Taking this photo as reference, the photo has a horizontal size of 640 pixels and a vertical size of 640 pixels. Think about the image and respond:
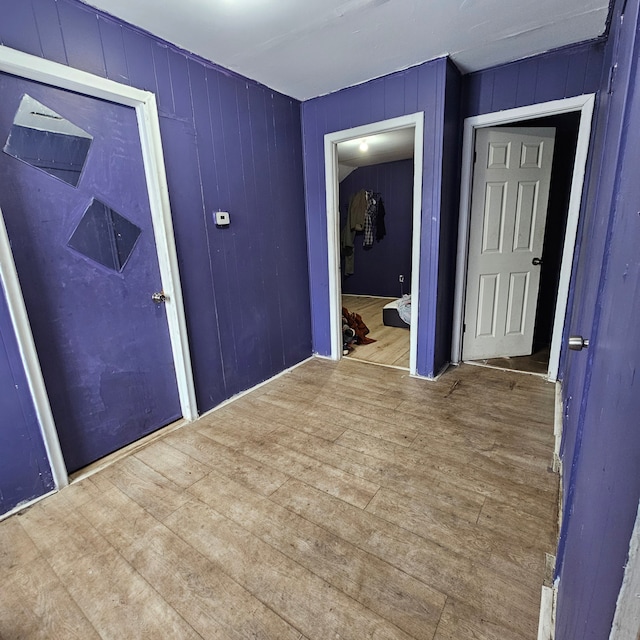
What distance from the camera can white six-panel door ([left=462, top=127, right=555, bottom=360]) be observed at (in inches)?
109

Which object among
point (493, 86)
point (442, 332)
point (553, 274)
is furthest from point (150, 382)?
point (553, 274)

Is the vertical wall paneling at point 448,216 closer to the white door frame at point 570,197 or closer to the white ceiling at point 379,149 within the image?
the white door frame at point 570,197

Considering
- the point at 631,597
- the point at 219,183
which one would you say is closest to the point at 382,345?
the point at 219,183

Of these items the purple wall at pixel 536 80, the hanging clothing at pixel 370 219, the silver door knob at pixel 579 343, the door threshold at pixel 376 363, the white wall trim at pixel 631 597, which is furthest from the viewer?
the hanging clothing at pixel 370 219

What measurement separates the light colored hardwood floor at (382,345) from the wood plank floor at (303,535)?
100 cm

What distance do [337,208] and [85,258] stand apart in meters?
1.97

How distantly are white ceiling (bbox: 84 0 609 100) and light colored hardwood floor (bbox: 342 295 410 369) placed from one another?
2.32 metres

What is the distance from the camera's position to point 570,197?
2447 mm

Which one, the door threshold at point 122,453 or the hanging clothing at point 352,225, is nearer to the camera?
the door threshold at point 122,453

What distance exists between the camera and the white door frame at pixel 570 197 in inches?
92.2

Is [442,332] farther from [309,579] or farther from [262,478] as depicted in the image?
[309,579]

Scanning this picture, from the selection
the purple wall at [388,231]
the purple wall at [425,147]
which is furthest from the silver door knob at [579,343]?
the purple wall at [388,231]

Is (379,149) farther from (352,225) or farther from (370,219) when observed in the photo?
(352,225)

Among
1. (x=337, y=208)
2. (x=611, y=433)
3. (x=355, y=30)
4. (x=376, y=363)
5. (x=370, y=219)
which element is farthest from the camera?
(x=370, y=219)
